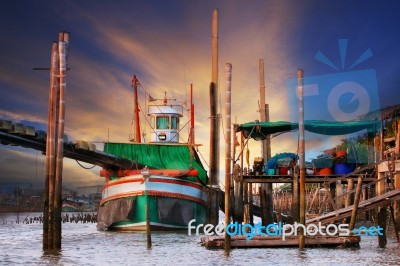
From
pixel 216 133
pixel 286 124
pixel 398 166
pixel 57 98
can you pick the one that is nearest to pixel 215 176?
pixel 216 133

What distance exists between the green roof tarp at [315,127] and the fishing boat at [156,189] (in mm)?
6717

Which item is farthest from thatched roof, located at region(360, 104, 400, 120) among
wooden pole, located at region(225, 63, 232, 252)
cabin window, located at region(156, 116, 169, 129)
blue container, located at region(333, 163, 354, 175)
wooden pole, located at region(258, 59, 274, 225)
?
wooden pole, located at region(225, 63, 232, 252)

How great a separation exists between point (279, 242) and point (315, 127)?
10050mm

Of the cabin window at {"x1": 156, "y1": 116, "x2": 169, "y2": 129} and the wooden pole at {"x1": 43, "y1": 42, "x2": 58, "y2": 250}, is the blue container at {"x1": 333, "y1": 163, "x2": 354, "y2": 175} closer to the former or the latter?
the wooden pole at {"x1": 43, "y1": 42, "x2": 58, "y2": 250}

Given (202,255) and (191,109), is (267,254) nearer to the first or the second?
(202,255)

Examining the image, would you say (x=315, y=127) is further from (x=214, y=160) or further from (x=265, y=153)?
(x=214, y=160)

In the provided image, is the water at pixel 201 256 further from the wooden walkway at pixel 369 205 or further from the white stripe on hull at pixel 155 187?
the white stripe on hull at pixel 155 187

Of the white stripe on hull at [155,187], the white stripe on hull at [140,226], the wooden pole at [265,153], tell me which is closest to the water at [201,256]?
the wooden pole at [265,153]

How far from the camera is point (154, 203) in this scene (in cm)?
3488

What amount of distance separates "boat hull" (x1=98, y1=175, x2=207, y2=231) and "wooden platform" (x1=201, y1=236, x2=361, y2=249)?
13472 millimetres

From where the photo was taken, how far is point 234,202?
29.7m

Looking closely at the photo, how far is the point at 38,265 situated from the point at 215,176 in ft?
49.4

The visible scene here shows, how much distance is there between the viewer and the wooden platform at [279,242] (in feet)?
68.8

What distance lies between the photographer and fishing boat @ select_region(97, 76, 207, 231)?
35.2 m
